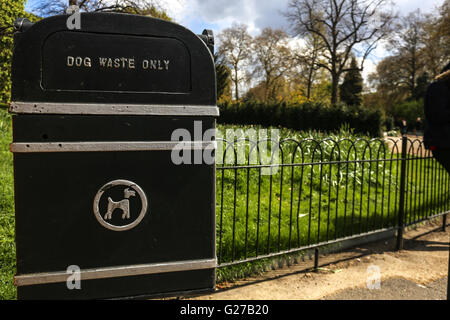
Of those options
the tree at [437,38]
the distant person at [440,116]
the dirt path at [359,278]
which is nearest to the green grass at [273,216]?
the dirt path at [359,278]

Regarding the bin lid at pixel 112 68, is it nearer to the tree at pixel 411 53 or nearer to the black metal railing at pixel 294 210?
the black metal railing at pixel 294 210

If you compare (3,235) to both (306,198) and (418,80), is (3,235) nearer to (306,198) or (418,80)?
(306,198)

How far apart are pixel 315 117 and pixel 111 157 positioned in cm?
1492

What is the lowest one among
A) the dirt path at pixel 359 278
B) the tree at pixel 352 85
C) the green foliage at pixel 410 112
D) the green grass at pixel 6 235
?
the dirt path at pixel 359 278

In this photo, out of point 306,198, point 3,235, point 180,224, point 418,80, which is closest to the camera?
point 180,224

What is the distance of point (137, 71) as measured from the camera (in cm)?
158

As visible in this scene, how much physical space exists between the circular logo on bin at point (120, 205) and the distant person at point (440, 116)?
200cm

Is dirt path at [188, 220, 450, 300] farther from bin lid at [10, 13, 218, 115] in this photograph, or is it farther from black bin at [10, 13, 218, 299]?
bin lid at [10, 13, 218, 115]

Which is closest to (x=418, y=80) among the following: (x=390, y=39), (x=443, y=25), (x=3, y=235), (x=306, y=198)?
(x=390, y=39)

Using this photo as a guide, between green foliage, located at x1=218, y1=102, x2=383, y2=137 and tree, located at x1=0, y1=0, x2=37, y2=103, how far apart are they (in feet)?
39.0

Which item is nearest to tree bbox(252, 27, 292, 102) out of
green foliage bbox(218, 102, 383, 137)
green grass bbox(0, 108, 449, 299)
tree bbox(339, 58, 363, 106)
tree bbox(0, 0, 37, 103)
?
tree bbox(339, 58, 363, 106)

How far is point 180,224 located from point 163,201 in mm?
134

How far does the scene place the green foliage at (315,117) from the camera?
13610 millimetres

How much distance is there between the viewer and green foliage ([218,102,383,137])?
1361 cm
